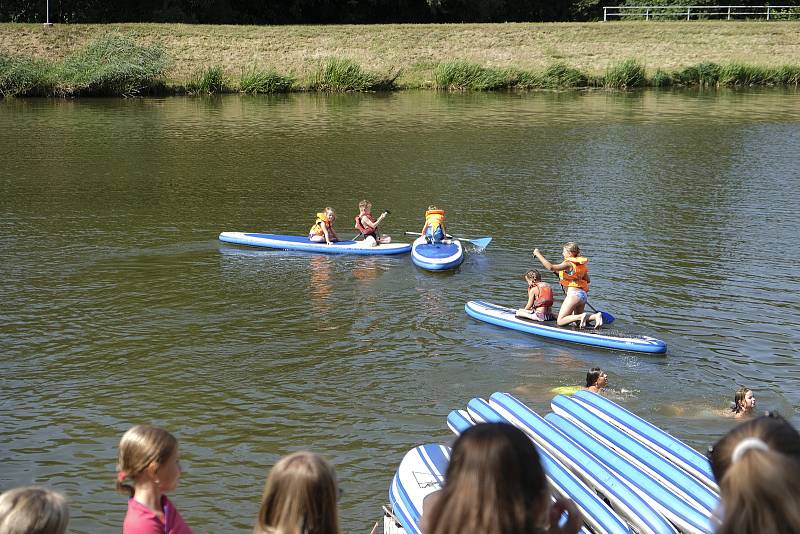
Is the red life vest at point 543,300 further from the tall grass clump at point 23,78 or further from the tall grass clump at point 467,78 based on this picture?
the tall grass clump at point 23,78

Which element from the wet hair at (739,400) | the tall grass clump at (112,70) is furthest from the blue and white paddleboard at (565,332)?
the tall grass clump at (112,70)

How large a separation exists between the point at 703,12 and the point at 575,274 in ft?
177

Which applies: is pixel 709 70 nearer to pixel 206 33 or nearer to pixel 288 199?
pixel 206 33

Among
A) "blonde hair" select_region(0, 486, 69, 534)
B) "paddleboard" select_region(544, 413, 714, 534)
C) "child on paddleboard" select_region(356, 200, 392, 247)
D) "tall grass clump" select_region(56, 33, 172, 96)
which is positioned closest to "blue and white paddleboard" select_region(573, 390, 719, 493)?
"paddleboard" select_region(544, 413, 714, 534)

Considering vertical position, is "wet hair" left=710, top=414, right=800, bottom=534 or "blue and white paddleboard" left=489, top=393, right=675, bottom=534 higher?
"wet hair" left=710, top=414, right=800, bottom=534

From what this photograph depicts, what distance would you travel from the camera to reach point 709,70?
47.8 metres

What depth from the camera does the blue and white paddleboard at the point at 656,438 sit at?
7668 mm

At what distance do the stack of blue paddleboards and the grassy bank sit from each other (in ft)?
126

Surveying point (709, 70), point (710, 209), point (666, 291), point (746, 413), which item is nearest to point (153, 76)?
point (709, 70)

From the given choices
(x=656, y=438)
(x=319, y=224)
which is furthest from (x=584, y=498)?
(x=319, y=224)

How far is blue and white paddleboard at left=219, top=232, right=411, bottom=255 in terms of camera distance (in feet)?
58.7

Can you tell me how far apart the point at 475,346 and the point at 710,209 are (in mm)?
9895

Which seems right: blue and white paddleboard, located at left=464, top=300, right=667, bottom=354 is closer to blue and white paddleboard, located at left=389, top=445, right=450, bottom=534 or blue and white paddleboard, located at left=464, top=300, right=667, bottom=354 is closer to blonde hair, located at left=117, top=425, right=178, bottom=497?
blue and white paddleboard, located at left=389, top=445, right=450, bottom=534

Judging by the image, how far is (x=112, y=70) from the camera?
140 ft
